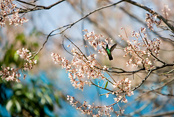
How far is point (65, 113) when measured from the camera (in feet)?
10.4

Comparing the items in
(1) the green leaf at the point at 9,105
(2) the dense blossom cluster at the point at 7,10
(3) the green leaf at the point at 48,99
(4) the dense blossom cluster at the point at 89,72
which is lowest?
(4) the dense blossom cluster at the point at 89,72

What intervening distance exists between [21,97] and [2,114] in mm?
335

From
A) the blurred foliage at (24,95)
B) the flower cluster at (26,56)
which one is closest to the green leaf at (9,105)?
the blurred foliage at (24,95)

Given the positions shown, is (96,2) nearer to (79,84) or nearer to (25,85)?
(25,85)

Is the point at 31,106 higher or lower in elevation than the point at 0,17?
higher

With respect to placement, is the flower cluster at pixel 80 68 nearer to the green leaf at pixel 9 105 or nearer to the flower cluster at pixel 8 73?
the flower cluster at pixel 8 73

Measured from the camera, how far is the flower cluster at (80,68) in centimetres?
86

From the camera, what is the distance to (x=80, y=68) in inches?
34.6

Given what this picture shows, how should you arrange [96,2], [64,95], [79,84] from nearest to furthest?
[79,84] → [96,2] → [64,95]

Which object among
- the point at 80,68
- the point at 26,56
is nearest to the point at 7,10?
the point at 26,56

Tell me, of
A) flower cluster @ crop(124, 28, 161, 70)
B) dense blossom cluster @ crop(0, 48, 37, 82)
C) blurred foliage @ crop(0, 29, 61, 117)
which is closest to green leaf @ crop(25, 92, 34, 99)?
blurred foliage @ crop(0, 29, 61, 117)

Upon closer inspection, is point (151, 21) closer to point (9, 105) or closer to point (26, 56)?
point (26, 56)

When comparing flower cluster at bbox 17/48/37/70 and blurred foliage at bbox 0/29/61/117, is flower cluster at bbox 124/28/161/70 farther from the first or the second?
blurred foliage at bbox 0/29/61/117

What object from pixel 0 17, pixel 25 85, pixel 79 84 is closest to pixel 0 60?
pixel 25 85
